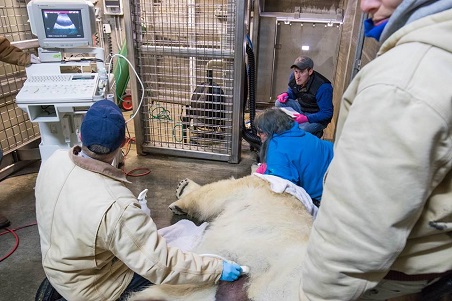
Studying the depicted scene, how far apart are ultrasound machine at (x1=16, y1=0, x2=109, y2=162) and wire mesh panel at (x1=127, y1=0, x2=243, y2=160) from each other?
29.6 inches

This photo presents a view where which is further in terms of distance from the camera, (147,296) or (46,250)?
(147,296)

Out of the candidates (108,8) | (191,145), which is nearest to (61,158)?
(191,145)

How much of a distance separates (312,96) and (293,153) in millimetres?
1558

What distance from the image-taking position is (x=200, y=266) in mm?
1432

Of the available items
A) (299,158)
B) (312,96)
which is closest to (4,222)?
(299,158)

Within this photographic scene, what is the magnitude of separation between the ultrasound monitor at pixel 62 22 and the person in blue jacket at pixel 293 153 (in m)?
1.54

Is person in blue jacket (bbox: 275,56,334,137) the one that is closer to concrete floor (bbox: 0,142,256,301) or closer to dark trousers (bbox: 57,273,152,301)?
concrete floor (bbox: 0,142,256,301)

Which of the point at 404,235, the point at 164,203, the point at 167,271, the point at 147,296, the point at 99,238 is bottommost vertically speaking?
the point at 164,203

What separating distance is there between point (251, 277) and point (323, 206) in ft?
3.17

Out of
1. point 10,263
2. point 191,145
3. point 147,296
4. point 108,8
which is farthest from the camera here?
point 108,8

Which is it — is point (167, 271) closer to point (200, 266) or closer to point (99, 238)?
point (200, 266)

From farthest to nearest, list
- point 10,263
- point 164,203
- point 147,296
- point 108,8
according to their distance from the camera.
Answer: point 108,8
point 164,203
point 10,263
point 147,296

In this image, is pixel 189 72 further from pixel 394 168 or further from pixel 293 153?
pixel 394 168

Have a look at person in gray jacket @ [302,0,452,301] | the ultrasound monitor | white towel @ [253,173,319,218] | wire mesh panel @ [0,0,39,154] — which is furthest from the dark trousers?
wire mesh panel @ [0,0,39,154]
